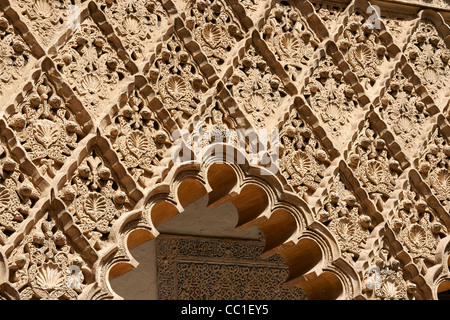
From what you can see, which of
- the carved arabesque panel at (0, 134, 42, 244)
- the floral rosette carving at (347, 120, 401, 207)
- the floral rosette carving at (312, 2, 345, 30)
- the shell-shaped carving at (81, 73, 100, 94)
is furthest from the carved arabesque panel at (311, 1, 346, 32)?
the carved arabesque panel at (0, 134, 42, 244)

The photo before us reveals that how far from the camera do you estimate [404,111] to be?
4668mm

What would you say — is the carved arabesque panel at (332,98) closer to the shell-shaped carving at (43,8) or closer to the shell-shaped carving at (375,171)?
the shell-shaped carving at (375,171)

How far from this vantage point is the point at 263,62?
14.3ft

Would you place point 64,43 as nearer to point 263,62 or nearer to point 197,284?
point 263,62

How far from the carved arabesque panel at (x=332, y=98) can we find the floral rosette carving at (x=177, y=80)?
1.81 feet

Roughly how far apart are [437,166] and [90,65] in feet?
5.84

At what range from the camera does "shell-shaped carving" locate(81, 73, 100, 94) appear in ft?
12.9

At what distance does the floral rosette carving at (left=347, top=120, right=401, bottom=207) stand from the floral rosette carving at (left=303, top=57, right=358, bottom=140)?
0.36 ft

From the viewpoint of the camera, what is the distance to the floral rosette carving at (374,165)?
442 cm

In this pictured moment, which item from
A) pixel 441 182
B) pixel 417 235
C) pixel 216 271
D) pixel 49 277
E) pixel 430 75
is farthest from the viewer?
pixel 216 271

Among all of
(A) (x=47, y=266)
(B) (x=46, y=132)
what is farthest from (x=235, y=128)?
(A) (x=47, y=266)

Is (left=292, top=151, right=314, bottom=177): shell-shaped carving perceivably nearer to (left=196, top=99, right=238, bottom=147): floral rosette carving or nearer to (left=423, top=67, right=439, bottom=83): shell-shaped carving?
(left=196, top=99, right=238, bottom=147): floral rosette carving

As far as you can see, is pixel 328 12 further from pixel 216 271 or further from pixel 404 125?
pixel 216 271

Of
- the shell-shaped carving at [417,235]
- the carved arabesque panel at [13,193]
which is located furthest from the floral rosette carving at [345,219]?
the carved arabesque panel at [13,193]
